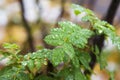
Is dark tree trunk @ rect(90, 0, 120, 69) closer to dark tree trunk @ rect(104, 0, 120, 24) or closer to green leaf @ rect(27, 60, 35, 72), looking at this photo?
dark tree trunk @ rect(104, 0, 120, 24)

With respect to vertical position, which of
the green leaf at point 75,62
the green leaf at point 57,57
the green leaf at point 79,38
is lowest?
the green leaf at point 75,62

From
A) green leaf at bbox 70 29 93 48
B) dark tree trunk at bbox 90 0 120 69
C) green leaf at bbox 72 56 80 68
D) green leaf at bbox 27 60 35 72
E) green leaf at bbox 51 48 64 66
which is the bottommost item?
dark tree trunk at bbox 90 0 120 69

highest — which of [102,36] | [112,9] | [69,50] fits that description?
[69,50]

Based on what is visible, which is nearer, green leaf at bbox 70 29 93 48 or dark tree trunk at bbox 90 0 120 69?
green leaf at bbox 70 29 93 48

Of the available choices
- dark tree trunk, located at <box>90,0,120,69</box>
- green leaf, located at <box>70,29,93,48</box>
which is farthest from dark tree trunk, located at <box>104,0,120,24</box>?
green leaf, located at <box>70,29,93,48</box>

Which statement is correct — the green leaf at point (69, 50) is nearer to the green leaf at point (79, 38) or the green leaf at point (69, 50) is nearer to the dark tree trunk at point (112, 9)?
the green leaf at point (79, 38)

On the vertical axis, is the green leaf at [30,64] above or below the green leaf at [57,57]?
below

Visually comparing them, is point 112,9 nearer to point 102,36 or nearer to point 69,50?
point 102,36

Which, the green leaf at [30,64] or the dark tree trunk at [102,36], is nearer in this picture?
the green leaf at [30,64]

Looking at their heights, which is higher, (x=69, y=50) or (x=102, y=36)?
(x=69, y=50)

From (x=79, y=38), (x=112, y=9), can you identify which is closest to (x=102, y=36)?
(x=112, y=9)

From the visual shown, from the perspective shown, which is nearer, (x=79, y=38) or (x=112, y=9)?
(x=79, y=38)

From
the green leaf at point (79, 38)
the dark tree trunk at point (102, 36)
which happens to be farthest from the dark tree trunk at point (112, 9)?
the green leaf at point (79, 38)
